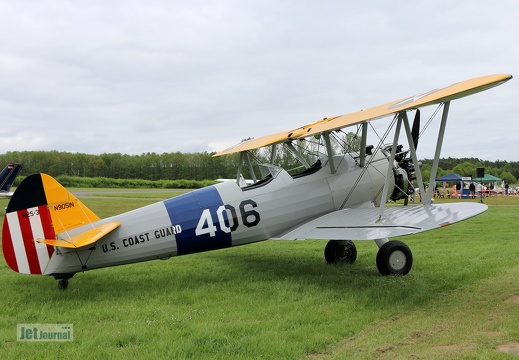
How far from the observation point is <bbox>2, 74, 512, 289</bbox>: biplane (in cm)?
621

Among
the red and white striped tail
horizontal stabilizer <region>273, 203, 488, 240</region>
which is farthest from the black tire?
the red and white striped tail

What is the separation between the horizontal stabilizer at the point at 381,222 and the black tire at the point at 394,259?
1.74ft

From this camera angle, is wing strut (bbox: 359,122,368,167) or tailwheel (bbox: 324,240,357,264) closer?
wing strut (bbox: 359,122,368,167)

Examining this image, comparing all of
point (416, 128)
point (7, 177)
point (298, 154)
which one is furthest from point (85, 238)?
point (7, 177)

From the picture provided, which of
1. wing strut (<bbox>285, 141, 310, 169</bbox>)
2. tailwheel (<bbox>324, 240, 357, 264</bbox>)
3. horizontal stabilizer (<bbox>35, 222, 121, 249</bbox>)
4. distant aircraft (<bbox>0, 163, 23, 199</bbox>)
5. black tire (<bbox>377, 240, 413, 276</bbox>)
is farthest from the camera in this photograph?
distant aircraft (<bbox>0, 163, 23, 199</bbox>)

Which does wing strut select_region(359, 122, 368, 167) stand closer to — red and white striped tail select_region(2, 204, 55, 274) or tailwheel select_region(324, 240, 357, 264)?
tailwheel select_region(324, 240, 357, 264)

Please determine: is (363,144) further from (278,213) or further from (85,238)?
→ (85,238)

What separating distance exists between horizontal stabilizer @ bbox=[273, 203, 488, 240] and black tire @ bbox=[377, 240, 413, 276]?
20.9 inches

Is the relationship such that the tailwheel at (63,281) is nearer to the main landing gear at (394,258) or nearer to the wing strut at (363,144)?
the main landing gear at (394,258)

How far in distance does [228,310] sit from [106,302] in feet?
5.51

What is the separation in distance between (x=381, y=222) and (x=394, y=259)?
2.69 feet

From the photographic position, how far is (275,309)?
5457mm

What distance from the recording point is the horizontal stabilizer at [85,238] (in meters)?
6.05

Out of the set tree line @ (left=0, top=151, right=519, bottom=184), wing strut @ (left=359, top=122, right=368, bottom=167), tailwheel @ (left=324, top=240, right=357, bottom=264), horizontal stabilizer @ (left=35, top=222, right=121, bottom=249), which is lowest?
tailwheel @ (left=324, top=240, right=357, bottom=264)
